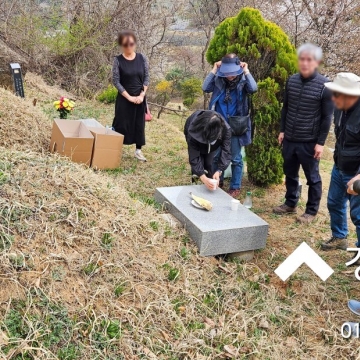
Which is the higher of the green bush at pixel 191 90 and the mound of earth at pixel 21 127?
the mound of earth at pixel 21 127

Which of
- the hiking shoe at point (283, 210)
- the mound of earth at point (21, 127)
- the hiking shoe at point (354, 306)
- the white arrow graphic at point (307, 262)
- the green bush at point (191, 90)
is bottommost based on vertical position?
the green bush at point (191, 90)

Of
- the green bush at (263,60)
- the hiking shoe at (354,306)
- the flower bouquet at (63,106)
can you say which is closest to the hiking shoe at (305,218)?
the green bush at (263,60)

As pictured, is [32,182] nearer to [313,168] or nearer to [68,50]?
[313,168]

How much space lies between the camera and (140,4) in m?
12.2

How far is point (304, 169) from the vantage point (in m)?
4.07

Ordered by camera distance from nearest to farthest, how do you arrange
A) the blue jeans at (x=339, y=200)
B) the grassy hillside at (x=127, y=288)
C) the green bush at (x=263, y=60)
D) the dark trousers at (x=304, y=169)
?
the grassy hillside at (x=127, y=288) → the blue jeans at (x=339, y=200) → the dark trousers at (x=304, y=169) → the green bush at (x=263, y=60)

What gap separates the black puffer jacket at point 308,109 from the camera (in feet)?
12.3

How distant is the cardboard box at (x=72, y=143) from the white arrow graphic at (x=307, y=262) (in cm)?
272

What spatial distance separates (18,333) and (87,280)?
52 centimetres

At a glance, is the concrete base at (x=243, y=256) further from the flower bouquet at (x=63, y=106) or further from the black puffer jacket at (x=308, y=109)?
the flower bouquet at (x=63, y=106)

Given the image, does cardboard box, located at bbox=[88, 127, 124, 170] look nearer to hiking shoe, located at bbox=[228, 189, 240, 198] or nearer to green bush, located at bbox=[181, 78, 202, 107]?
hiking shoe, located at bbox=[228, 189, 240, 198]

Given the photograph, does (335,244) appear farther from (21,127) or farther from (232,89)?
(21,127)

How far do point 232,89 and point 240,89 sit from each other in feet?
0.26

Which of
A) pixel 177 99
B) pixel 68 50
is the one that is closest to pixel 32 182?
pixel 68 50
